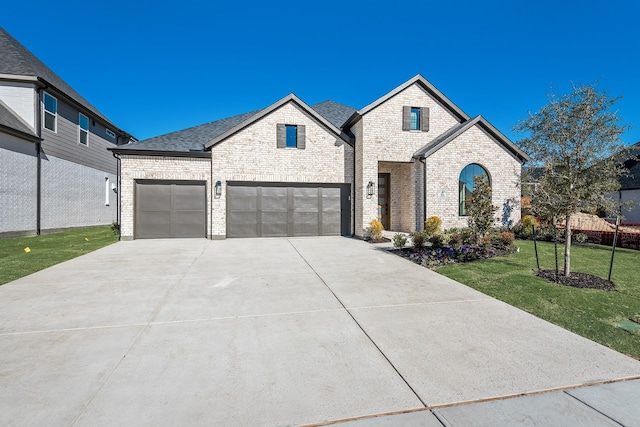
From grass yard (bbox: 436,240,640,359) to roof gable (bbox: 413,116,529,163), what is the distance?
590cm

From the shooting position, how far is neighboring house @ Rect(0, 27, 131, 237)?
1209 centimetres

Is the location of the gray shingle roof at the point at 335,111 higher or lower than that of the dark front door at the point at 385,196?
higher

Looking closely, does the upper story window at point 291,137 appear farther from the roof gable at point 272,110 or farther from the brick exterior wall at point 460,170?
the brick exterior wall at point 460,170

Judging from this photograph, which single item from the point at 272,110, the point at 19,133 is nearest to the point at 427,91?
the point at 272,110

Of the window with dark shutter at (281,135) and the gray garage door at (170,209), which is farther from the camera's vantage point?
the window with dark shutter at (281,135)

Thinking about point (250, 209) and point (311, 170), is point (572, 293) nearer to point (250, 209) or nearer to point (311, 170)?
point (311, 170)

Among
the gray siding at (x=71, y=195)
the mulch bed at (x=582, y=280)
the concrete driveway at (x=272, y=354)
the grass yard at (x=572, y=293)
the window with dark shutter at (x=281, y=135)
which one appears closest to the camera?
the concrete driveway at (x=272, y=354)

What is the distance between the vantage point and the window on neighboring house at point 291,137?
12.9m

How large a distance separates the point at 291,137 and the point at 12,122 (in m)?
11.6

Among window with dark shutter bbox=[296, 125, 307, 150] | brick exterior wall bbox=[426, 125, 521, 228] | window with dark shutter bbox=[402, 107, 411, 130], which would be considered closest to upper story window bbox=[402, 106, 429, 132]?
window with dark shutter bbox=[402, 107, 411, 130]

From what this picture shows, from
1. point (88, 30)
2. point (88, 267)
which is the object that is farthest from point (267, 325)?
point (88, 30)

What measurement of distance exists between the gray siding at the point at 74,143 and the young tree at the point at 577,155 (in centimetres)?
1924

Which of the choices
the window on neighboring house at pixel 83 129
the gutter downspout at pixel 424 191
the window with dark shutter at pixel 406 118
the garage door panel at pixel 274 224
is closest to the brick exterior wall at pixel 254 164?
the garage door panel at pixel 274 224

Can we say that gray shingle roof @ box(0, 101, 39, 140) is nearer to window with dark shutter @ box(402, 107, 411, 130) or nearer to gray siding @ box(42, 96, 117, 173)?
gray siding @ box(42, 96, 117, 173)
